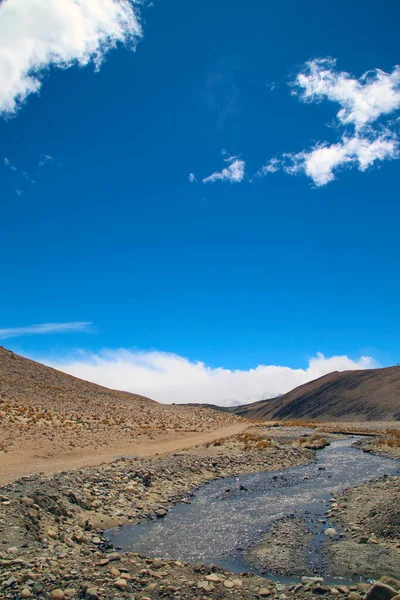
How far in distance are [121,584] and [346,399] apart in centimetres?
14158

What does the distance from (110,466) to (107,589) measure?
14.9 m

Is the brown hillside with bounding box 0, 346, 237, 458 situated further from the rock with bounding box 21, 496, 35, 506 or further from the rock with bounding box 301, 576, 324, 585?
the rock with bounding box 301, 576, 324, 585

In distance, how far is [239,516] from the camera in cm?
1725

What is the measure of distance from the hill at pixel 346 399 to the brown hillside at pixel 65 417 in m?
60.7

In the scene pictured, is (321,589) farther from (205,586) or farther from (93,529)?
(93,529)

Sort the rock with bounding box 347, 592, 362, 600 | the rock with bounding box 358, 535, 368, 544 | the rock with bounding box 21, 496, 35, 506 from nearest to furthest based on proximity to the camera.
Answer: the rock with bounding box 347, 592, 362, 600, the rock with bounding box 358, 535, 368, 544, the rock with bounding box 21, 496, 35, 506

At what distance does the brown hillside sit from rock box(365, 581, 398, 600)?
2453 centimetres

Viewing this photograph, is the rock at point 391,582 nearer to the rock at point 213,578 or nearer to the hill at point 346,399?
the rock at point 213,578

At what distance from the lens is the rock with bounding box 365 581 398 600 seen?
9.05 metres

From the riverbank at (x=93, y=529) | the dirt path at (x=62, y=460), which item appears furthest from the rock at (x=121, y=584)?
the dirt path at (x=62, y=460)

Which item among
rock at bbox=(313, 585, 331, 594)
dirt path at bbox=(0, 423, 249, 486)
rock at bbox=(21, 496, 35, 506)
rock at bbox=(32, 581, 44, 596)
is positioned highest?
dirt path at bbox=(0, 423, 249, 486)

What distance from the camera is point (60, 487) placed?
17.2 m

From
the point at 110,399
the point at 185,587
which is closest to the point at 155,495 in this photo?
the point at 185,587

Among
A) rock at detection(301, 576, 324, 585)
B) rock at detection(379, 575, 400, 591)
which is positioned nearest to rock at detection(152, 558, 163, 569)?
rock at detection(301, 576, 324, 585)
